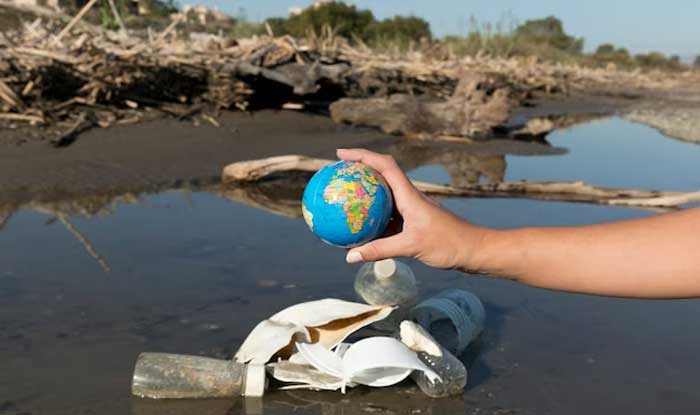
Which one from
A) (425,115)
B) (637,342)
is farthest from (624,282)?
(425,115)

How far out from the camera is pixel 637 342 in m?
4.08

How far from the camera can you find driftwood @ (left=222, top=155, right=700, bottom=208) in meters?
7.46

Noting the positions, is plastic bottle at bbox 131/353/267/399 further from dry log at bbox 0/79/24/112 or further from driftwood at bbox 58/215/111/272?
dry log at bbox 0/79/24/112

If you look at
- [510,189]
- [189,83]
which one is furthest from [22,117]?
[510,189]

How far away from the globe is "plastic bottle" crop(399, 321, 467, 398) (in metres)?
0.87

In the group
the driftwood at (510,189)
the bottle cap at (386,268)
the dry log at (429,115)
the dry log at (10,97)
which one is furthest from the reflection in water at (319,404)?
the dry log at (429,115)

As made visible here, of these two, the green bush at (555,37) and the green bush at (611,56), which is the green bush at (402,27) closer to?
the green bush at (555,37)

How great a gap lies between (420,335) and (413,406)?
340mm

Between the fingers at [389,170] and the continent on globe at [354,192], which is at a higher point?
the fingers at [389,170]

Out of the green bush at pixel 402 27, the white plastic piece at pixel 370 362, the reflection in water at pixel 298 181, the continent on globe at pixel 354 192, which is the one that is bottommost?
the reflection in water at pixel 298 181

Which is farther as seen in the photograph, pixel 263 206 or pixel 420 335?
pixel 263 206

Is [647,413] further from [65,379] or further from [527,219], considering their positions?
[527,219]

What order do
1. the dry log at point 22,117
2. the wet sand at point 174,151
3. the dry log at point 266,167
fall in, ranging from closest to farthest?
the wet sand at point 174,151 → the dry log at point 266,167 → the dry log at point 22,117

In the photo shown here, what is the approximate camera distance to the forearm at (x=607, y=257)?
200cm
